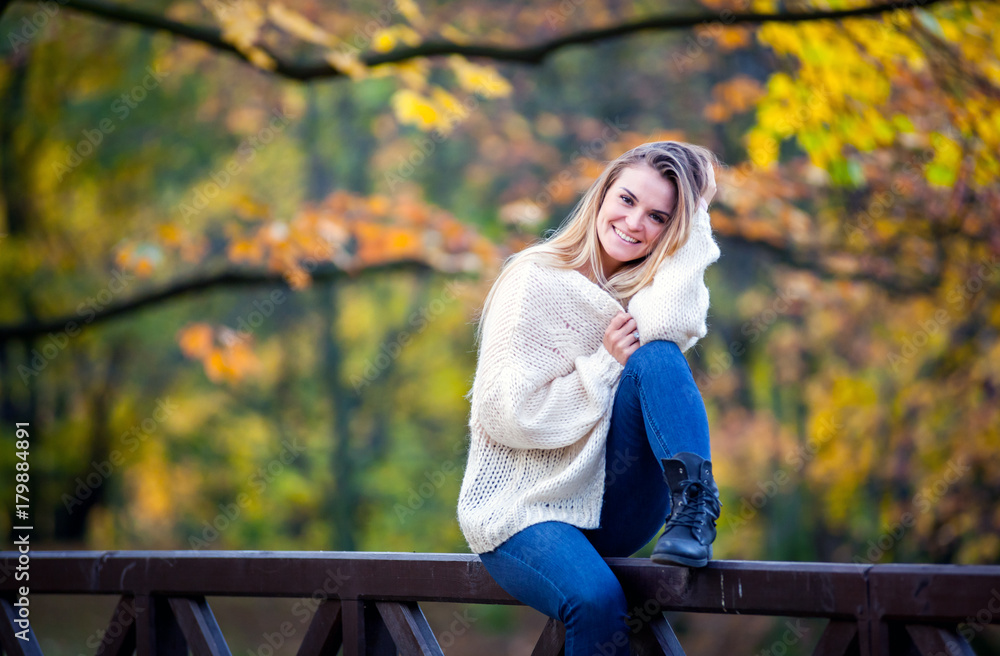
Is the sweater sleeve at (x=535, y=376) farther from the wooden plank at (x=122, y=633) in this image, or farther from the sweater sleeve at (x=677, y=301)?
the wooden plank at (x=122, y=633)

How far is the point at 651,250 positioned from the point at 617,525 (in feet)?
2.46

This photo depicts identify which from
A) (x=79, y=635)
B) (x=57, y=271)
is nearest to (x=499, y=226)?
(x=57, y=271)

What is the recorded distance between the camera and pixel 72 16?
700cm

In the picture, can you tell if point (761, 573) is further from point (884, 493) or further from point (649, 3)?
point (649, 3)

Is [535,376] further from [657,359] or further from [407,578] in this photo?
[407,578]

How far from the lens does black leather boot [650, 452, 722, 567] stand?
1.92 meters

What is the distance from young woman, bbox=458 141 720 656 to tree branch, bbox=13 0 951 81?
1.45m

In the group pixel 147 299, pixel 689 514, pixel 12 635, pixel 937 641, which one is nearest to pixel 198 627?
pixel 12 635

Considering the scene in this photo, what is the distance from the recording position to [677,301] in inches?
88.0

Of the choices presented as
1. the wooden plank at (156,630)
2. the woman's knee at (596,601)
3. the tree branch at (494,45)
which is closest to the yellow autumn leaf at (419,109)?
the tree branch at (494,45)

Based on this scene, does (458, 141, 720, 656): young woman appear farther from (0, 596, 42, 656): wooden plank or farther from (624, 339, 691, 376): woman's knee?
(0, 596, 42, 656): wooden plank

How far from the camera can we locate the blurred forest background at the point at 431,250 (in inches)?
181

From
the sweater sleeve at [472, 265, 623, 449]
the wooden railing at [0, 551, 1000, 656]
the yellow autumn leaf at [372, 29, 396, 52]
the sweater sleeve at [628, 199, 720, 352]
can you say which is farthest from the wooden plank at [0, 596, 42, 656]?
the yellow autumn leaf at [372, 29, 396, 52]

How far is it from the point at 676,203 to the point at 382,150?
8676 mm
